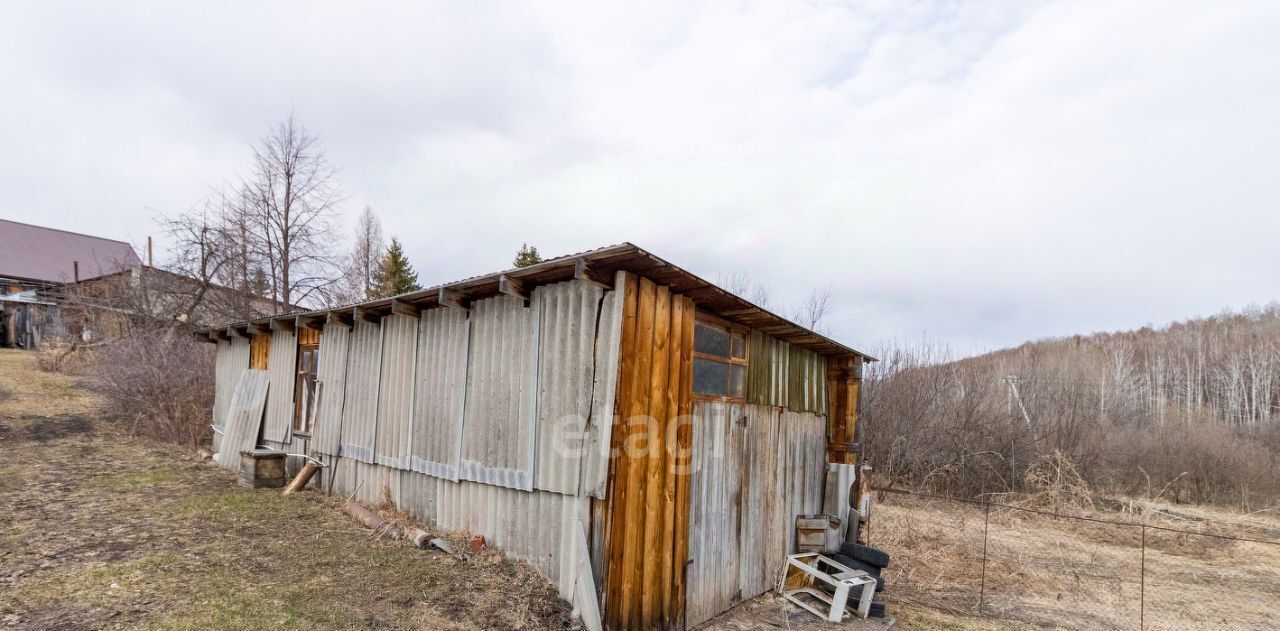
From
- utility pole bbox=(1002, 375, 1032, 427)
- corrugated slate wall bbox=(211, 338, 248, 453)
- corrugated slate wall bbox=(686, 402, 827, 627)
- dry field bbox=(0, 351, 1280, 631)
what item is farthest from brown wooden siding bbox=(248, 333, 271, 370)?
utility pole bbox=(1002, 375, 1032, 427)

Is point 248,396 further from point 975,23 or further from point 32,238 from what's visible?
point 32,238

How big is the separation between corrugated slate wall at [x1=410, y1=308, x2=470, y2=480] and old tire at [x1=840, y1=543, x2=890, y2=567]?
459cm

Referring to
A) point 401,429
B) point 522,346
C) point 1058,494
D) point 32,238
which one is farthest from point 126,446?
point 32,238

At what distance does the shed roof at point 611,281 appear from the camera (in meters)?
4.56

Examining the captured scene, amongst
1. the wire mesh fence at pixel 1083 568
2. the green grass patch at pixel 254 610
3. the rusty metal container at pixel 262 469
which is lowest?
the wire mesh fence at pixel 1083 568

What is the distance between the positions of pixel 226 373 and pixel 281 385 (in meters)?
3.10

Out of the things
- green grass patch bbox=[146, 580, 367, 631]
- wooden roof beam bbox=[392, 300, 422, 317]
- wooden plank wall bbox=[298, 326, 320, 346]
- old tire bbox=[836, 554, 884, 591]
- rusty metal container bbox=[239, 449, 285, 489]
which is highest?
wooden roof beam bbox=[392, 300, 422, 317]

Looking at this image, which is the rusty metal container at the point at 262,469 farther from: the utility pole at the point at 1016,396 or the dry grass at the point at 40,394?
the utility pole at the point at 1016,396

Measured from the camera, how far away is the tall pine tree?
27.3 metres

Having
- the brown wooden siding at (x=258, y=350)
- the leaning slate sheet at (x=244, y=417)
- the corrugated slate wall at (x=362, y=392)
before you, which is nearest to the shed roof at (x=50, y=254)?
the brown wooden siding at (x=258, y=350)

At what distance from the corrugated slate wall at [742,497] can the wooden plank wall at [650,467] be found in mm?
296

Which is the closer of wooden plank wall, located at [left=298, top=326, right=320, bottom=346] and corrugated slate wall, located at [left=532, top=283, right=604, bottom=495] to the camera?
corrugated slate wall, located at [left=532, top=283, right=604, bottom=495]

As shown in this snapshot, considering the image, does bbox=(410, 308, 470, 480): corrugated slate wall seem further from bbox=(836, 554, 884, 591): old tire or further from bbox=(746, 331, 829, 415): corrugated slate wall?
bbox=(836, 554, 884, 591): old tire

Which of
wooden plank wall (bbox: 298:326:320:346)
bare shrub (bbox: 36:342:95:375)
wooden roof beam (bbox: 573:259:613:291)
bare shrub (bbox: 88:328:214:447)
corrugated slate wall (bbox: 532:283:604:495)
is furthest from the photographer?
bare shrub (bbox: 36:342:95:375)
